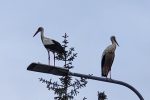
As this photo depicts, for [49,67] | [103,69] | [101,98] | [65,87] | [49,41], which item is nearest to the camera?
[49,67]

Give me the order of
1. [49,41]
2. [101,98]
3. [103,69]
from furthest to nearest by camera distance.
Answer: [49,41], [103,69], [101,98]

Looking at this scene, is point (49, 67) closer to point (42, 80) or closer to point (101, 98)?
point (101, 98)

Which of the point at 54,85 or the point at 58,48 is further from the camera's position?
the point at 54,85

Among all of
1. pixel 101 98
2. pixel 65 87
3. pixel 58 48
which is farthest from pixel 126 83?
pixel 65 87

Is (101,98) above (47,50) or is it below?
below

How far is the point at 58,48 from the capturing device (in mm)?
17375

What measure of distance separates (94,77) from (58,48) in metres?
5.84

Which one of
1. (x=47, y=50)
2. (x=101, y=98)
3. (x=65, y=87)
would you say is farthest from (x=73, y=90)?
(x=101, y=98)

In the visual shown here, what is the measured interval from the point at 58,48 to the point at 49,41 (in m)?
0.29

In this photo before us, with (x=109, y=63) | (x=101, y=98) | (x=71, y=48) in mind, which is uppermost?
(x=71, y=48)

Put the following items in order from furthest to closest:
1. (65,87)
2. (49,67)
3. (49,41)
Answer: (65,87), (49,41), (49,67)

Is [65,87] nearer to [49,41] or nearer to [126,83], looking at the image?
[49,41]

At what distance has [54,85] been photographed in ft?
79.5

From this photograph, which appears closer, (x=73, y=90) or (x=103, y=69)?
(x=103, y=69)
